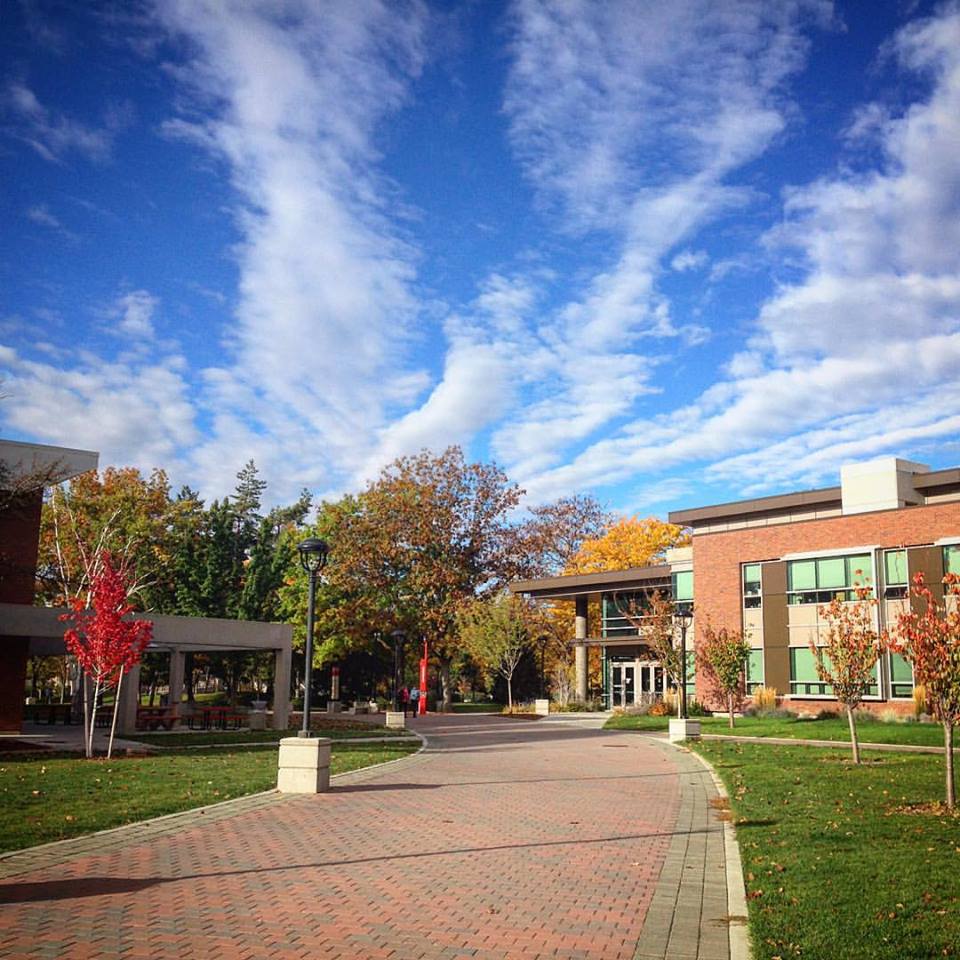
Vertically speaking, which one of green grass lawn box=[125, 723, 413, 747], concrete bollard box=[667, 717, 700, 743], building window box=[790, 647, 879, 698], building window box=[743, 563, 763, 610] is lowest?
green grass lawn box=[125, 723, 413, 747]

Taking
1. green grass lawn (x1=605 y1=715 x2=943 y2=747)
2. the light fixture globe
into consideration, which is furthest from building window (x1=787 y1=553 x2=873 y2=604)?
the light fixture globe

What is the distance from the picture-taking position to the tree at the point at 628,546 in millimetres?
59594

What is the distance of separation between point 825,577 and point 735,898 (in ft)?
107

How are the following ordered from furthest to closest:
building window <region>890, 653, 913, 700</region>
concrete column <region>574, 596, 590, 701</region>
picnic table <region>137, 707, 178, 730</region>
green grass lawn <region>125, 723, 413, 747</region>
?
concrete column <region>574, 596, 590, 701</region> < building window <region>890, 653, 913, 700</region> < picnic table <region>137, 707, 178, 730</region> < green grass lawn <region>125, 723, 413, 747</region>

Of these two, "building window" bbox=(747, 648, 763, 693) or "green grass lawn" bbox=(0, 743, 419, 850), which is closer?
"green grass lawn" bbox=(0, 743, 419, 850)

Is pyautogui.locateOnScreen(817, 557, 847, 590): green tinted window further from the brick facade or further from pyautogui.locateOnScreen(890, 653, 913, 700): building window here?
pyautogui.locateOnScreen(890, 653, 913, 700): building window

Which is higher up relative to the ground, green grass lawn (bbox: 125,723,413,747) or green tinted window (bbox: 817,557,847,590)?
green tinted window (bbox: 817,557,847,590)

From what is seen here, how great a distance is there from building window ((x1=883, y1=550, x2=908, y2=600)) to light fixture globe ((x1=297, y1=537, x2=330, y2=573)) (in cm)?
2761

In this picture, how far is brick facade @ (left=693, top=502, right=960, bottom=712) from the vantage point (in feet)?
116

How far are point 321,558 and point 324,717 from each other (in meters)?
24.3

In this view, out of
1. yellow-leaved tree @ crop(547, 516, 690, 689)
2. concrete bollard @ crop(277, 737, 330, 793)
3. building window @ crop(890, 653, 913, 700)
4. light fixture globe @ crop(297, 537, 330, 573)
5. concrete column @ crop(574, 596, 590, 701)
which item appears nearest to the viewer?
concrete bollard @ crop(277, 737, 330, 793)

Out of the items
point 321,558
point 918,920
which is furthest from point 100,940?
point 321,558

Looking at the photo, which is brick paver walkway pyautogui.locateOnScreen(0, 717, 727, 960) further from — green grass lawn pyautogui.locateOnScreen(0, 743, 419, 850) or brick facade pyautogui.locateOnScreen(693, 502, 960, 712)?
brick facade pyautogui.locateOnScreen(693, 502, 960, 712)

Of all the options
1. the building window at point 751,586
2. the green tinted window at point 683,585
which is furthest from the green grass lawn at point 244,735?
the green tinted window at point 683,585
